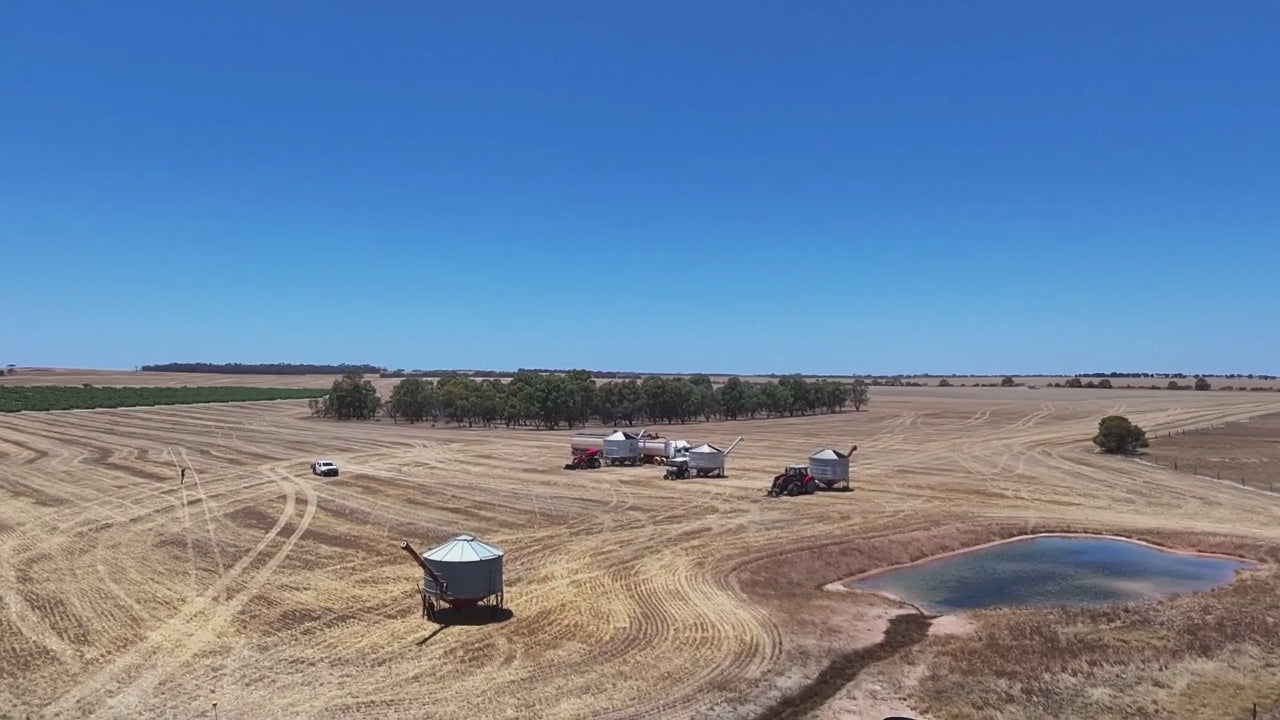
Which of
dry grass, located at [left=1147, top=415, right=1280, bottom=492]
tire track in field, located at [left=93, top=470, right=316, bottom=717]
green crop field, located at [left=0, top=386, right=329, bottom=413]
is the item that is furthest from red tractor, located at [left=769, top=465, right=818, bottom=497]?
green crop field, located at [left=0, top=386, right=329, bottom=413]

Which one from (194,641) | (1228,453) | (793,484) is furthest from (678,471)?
(1228,453)

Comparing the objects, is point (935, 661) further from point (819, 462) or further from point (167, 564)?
point (819, 462)

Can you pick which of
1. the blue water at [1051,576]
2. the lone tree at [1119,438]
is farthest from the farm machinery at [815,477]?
the lone tree at [1119,438]

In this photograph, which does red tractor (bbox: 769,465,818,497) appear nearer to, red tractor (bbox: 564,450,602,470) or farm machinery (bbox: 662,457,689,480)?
farm machinery (bbox: 662,457,689,480)

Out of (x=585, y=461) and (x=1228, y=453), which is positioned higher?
(x=585, y=461)

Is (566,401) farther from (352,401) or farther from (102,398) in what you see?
(102,398)

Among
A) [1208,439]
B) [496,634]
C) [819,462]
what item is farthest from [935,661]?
[1208,439]
